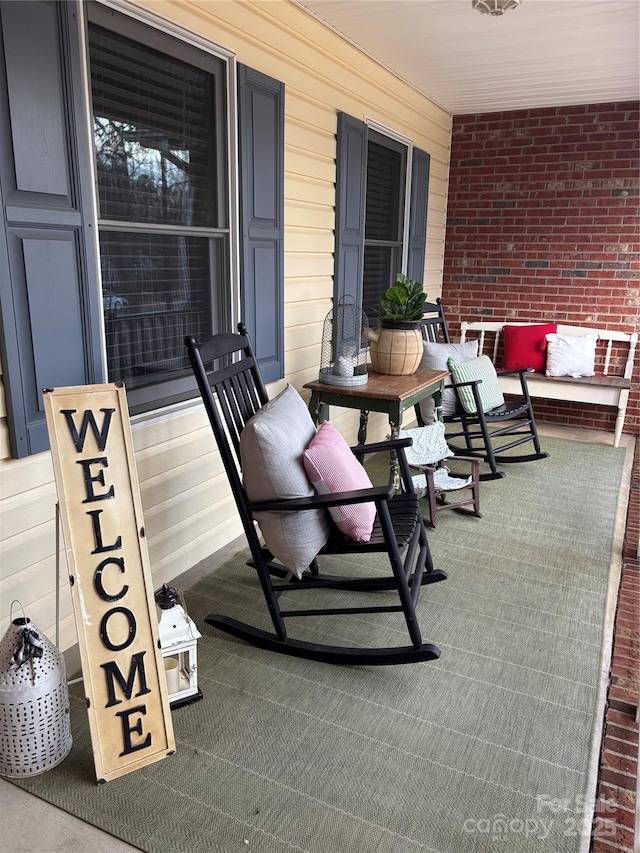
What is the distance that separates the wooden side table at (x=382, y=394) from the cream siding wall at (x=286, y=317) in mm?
264

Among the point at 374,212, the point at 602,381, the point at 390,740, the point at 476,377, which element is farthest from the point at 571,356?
the point at 390,740

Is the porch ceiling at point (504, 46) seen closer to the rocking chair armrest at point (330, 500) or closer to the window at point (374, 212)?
the window at point (374, 212)

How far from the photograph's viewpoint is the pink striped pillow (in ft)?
7.19

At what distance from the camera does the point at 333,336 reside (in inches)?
149

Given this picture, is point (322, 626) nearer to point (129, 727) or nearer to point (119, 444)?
point (129, 727)

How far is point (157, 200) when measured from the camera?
2510 millimetres

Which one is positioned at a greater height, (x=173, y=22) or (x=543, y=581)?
(x=173, y=22)

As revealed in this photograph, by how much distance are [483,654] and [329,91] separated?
3.04m

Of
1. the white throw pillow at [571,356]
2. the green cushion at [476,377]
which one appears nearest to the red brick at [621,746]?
the green cushion at [476,377]

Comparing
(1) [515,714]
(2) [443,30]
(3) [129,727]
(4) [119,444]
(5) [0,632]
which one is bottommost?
(1) [515,714]

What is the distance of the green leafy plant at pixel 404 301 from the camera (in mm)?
3529

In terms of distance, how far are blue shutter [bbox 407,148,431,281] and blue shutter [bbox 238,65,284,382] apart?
2.05 meters

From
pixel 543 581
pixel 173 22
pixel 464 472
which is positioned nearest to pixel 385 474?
pixel 464 472

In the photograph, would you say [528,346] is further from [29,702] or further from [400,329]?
[29,702]
